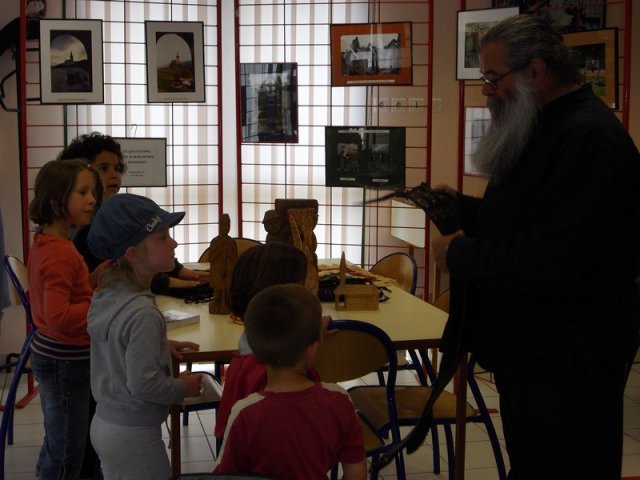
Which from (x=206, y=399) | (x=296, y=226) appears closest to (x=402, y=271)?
(x=296, y=226)

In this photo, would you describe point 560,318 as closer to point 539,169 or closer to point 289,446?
point 539,169

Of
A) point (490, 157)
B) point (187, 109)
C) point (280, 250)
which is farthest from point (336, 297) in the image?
point (187, 109)

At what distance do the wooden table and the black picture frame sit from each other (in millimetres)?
1772

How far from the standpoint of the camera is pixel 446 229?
217cm

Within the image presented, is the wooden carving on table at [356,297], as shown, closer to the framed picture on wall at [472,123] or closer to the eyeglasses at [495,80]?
the eyeglasses at [495,80]

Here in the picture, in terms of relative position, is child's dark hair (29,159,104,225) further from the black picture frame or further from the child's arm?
the black picture frame

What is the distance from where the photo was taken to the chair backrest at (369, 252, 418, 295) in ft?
13.2

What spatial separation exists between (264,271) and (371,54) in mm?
2939

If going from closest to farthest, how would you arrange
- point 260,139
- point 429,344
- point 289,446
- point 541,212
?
point 289,446
point 541,212
point 429,344
point 260,139

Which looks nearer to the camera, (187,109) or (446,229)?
(446,229)

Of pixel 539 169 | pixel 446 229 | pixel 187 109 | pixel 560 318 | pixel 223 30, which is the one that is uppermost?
pixel 223 30

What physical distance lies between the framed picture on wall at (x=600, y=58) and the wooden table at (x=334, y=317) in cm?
175

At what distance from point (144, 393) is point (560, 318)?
3.49 ft

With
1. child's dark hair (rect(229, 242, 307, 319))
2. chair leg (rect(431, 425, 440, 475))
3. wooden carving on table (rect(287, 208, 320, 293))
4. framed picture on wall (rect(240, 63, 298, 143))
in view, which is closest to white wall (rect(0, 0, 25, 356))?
framed picture on wall (rect(240, 63, 298, 143))
